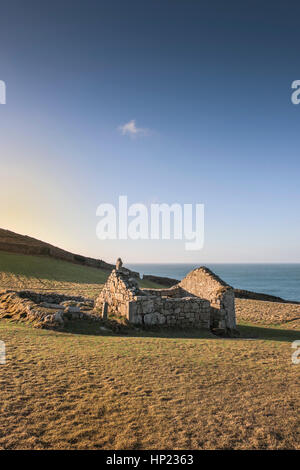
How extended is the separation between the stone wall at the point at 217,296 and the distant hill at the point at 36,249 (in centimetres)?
5342

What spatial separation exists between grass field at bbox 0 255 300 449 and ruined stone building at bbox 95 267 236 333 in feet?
10.8

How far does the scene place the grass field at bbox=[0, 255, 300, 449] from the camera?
4676mm

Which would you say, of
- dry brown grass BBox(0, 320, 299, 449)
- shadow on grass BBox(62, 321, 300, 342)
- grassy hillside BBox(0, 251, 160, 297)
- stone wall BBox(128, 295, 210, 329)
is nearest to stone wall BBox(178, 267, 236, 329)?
stone wall BBox(128, 295, 210, 329)

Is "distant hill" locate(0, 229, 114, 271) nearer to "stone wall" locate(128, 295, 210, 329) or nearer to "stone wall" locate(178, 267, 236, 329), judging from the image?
"stone wall" locate(178, 267, 236, 329)

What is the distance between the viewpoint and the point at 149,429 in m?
4.90

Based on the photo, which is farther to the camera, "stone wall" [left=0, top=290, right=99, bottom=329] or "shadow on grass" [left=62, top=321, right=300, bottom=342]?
"shadow on grass" [left=62, top=321, right=300, bottom=342]

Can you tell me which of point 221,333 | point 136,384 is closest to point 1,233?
point 221,333

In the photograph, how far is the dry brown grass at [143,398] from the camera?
4660mm

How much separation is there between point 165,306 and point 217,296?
13.0ft

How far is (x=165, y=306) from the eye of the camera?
48.6 ft

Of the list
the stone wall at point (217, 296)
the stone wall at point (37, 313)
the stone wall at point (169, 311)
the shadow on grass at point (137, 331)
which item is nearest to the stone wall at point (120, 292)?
the stone wall at point (169, 311)

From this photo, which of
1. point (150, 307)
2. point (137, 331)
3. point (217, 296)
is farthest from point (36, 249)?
point (137, 331)

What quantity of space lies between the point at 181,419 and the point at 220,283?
1371cm
